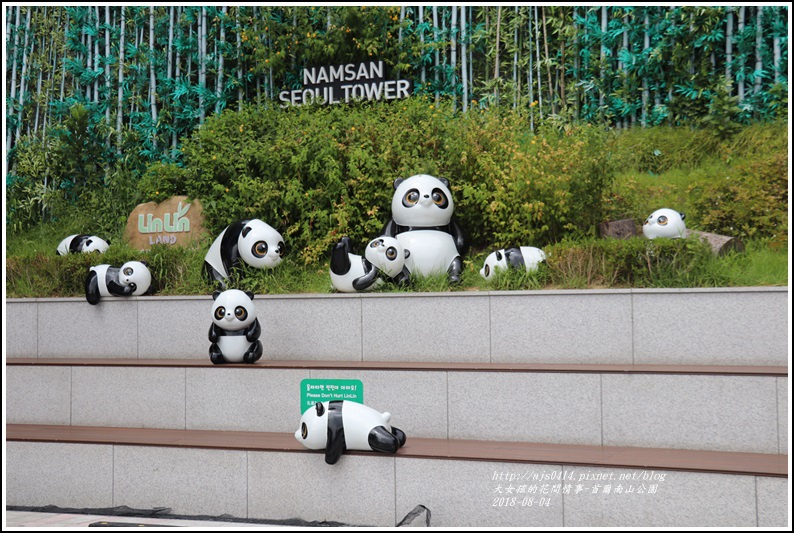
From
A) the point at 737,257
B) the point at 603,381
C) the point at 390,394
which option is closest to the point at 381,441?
the point at 390,394

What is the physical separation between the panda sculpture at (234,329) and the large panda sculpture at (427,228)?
128 cm

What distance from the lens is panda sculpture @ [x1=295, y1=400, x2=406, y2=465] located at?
13.8ft

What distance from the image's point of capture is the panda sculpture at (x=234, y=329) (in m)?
5.18

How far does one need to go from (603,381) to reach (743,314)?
1.03m

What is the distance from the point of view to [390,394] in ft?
15.7

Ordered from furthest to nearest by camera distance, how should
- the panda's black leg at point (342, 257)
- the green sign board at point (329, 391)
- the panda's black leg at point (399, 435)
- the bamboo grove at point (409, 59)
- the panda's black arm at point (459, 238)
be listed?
the bamboo grove at point (409, 59)
the panda's black arm at point (459, 238)
the panda's black leg at point (342, 257)
the green sign board at point (329, 391)
the panda's black leg at point (399, 435)

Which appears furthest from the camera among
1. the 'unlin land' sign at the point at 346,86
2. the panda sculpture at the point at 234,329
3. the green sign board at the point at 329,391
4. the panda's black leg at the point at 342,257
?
the 'unlin land' sign at the point at 346,86

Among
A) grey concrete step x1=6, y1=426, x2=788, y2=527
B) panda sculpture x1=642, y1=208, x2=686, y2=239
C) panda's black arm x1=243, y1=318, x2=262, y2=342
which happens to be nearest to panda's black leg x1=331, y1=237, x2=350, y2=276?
panda's black arm x1=243, y1=318, x2=262, y2=342

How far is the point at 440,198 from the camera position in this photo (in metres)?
5.80

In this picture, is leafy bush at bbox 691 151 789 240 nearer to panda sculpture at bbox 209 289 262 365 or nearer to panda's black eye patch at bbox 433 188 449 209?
panda's black eye patch at bbox 433 188 449 209

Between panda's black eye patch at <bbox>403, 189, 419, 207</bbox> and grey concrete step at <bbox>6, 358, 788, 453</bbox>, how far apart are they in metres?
1.45

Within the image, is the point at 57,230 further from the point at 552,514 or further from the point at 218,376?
the point at 552,514

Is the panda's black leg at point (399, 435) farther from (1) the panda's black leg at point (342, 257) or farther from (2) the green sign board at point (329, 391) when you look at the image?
(1) the panda's black leg at point (342, 257)

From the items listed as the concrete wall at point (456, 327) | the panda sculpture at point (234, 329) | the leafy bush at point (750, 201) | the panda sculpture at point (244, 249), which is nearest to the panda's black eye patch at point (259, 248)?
the panda sculpture at point (244, 249)
